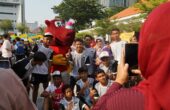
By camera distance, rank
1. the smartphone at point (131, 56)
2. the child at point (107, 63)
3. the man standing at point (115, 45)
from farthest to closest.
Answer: the man standing at point (115, 45) → the child at point (107, 63) → the smartphone at point (131, 56)

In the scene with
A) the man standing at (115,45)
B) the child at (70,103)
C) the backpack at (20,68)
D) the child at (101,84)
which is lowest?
the child at (70,103)

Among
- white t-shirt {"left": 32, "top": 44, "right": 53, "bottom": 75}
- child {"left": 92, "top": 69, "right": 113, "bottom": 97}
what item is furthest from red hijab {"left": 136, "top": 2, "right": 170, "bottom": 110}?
white t-shirt {"left": 32, "top": 44, "right": 53, "bottom": 75}

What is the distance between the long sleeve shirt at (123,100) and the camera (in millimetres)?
1999

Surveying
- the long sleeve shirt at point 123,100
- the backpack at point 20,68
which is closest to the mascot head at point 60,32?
the backpack at point 20,68

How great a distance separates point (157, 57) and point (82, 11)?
58.1 metres

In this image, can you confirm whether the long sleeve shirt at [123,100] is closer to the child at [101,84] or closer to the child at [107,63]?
the child at [101,84]

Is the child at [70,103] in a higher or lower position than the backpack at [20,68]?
lower

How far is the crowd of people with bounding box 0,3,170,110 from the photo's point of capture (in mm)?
1727

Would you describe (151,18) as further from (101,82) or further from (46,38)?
(46,38)

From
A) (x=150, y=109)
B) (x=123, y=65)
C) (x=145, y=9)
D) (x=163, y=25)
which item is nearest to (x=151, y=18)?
(x=163, y=25)

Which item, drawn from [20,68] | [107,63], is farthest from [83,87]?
[20,68]

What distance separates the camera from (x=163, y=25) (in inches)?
68.4

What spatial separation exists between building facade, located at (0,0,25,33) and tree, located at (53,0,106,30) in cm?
6062

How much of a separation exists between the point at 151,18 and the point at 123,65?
61 cm
